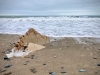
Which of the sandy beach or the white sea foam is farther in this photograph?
the white sea foam

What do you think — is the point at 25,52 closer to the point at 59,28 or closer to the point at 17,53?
the point at 17,53

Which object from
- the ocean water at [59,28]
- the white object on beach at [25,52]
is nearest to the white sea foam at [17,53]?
the white object on beach at [25,52]

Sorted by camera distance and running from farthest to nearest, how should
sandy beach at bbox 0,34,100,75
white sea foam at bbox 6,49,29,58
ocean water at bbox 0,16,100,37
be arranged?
ocean water at bbox 0,16,100,37
white sea foam at bbox 6,49,29,58
sandy beach at bbox 0,34,100,75

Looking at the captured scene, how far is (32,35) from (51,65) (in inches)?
91.5

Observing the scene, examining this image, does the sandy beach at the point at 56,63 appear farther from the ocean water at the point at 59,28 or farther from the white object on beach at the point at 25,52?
the ocean water at the point at 59,28

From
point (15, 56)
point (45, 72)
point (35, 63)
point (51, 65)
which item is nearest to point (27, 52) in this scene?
point (15, 56)

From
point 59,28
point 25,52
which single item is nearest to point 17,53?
point 25,52

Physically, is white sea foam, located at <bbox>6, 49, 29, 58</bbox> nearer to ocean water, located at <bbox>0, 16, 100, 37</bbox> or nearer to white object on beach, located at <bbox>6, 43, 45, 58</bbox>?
white object on beach, located at <bbox>6, 43, 45, 58</bbox>

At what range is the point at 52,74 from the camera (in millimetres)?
3195

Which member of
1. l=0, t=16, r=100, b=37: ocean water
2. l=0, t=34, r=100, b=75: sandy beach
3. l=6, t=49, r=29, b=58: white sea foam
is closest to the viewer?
l=0, t=34, r=100, b=75: sandy beach

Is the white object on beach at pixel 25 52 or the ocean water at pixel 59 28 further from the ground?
the ocean water at pixel 59 28

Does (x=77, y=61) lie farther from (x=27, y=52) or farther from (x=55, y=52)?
(x=27, y=52)

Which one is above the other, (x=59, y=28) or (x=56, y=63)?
(x=59, y=28)

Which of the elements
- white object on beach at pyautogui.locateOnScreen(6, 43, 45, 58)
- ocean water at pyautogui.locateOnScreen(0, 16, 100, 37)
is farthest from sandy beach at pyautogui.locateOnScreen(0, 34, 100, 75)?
ocean water at pyautogui.locateOnScreen(0, 16, 100, 37)
